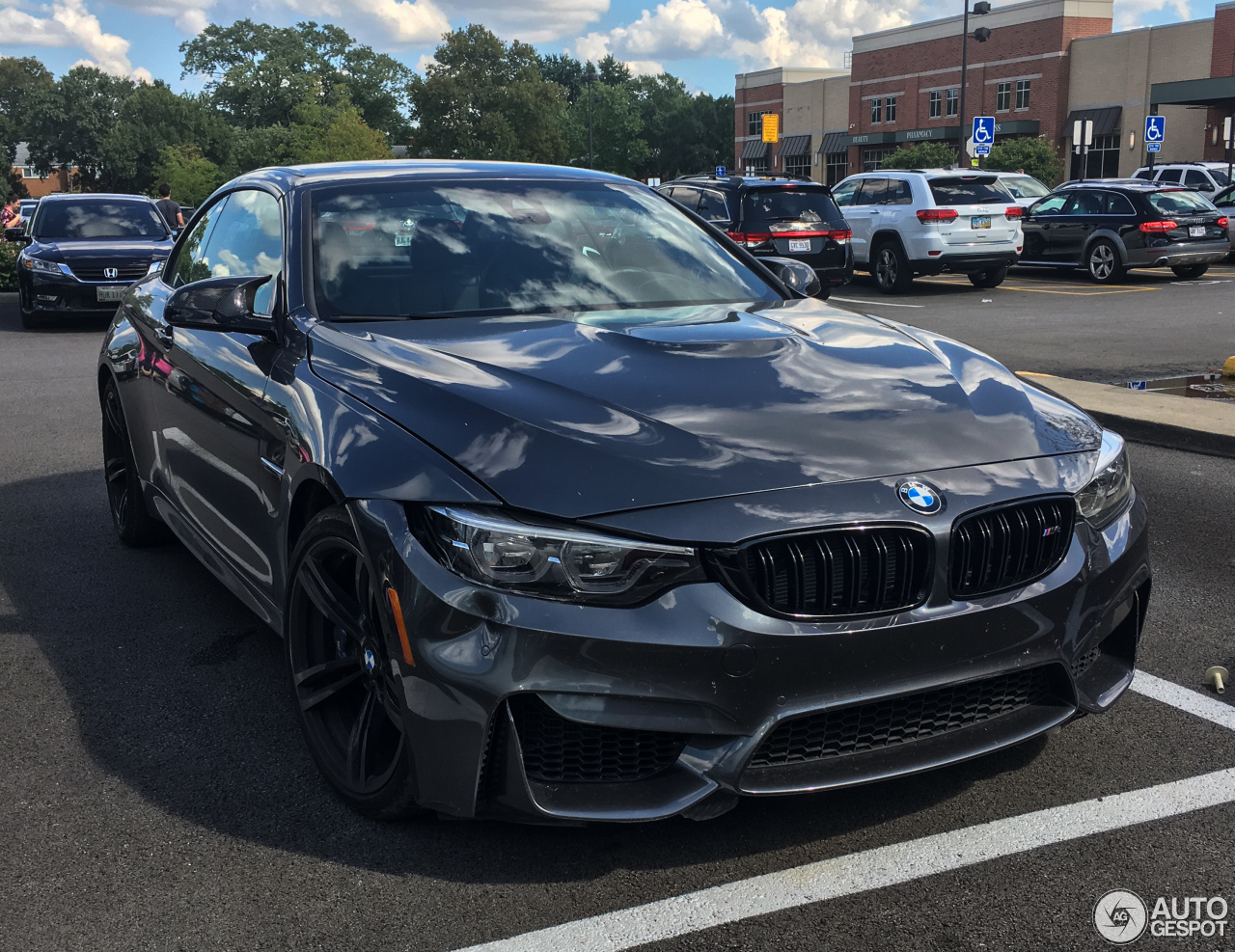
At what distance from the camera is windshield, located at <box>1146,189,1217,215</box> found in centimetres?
2031

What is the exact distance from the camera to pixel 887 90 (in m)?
73.6

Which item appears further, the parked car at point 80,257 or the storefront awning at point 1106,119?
the storefront awning at point 1106,119

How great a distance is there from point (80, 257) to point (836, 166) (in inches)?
2769

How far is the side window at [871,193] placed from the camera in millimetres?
20297

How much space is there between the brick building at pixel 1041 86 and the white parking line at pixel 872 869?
162ft

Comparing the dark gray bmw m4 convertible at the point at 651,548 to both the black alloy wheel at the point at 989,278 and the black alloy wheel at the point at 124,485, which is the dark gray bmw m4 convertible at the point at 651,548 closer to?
the black alloy wheel at the point at 124,485

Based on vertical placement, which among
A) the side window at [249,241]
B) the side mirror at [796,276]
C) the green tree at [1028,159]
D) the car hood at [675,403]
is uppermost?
the green tree at [1028,159]

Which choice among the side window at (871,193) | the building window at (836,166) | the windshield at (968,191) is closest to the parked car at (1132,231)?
the windshield at (968,191)

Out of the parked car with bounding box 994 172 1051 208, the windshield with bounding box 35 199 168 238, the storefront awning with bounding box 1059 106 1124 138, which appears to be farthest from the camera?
the storefront awning with bounding box 1059 106 1124 138

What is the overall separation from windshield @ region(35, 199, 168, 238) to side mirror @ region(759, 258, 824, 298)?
14.1 meters

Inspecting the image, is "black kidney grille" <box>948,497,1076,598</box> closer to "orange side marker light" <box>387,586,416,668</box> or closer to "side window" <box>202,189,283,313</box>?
"orange side marker light" <box>387,586,416,668</box>

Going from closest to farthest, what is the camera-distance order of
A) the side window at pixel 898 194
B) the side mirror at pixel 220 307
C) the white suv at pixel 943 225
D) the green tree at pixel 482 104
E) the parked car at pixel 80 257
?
the side mirror at pixel 220 307
the parked car at pixel 80 257
the white suv at pixel 943 225
the side window at pixel 898 194
the green tree at pixel 482 104

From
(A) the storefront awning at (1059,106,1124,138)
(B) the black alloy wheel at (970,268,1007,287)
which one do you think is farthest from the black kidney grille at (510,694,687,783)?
(A) the storefront awning at (1059,106,1124,138)

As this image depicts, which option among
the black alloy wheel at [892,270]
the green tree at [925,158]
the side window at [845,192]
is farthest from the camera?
the green tree at [925,158]
